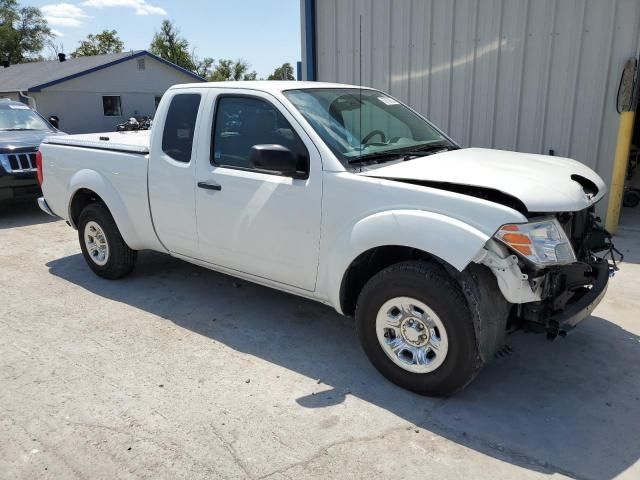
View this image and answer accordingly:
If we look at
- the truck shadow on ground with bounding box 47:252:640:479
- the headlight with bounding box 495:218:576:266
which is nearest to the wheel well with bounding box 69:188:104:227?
the truck shadow on ground with bounding box 47:252:640:479

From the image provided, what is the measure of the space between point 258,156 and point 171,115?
152 cm

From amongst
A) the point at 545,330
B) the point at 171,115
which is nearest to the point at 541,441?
the point at 545,330

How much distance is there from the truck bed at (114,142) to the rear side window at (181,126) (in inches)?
13.4

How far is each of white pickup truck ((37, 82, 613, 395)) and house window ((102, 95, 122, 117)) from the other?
880 inches

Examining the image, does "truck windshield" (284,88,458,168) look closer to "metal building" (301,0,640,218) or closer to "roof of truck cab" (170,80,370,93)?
"roof of truck cab" (170,80,370,93)

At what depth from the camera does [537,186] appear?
10.4 ft

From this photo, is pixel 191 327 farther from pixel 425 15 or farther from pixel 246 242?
pixel 425 15

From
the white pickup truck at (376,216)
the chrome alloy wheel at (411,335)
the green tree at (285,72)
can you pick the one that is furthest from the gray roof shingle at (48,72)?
the chrome alloy wheel at (411,335)

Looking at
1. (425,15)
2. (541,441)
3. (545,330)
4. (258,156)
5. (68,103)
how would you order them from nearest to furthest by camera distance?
(541,441) → (545,330) → (258,156) → (425,15) → (68,103)

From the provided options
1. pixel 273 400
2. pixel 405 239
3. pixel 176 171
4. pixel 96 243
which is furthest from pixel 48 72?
pixel 405 239

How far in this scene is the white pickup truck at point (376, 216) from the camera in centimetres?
310

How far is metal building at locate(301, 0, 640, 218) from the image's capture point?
6.96 m

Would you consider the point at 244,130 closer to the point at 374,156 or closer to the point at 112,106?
the point at 374,156

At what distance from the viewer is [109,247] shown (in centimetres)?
548
